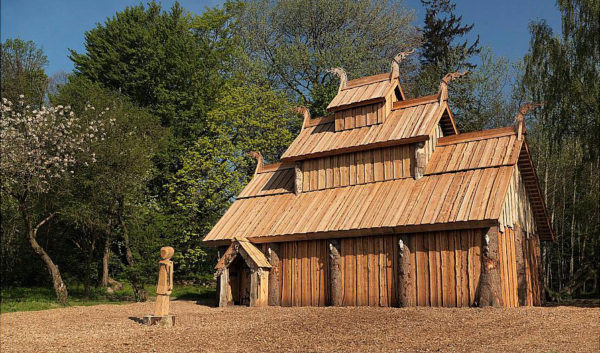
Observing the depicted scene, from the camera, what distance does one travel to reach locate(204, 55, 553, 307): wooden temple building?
18.1 meters

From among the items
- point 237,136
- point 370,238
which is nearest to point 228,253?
point 370,238

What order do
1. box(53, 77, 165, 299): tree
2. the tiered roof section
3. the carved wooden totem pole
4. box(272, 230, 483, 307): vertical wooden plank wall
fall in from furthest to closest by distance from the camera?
box(53, 77, 165, 299): tree, the tiered roof section, box(272, 230, 483, 307): vertical wooden plank wall, the carved wooden totem pole

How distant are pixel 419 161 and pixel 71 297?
1805 cm

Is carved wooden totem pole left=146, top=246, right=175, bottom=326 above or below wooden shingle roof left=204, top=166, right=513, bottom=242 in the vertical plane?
below

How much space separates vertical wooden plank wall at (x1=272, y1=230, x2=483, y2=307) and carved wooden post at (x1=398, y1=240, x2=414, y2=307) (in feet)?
0.60

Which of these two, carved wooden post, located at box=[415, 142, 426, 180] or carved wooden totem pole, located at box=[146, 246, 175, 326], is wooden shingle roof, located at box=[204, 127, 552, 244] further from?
carved wooden totem pole, located at box=[146, 246, 175, 326]

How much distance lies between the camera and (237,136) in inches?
1512

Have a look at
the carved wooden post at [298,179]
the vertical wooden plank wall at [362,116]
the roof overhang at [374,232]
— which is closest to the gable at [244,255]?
the roof overhang at [374,232]

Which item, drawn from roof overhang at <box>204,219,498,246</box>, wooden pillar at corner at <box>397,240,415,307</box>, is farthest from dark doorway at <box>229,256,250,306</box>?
wooden pillar at corner at <box>397,240,415,307</box>

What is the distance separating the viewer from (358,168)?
22.8 meters

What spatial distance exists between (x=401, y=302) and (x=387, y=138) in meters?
6.48

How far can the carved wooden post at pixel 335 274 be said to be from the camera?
1998cm

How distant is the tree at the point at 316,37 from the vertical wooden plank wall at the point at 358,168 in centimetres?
1737

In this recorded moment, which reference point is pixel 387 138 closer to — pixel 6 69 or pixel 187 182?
pixel 187 182
